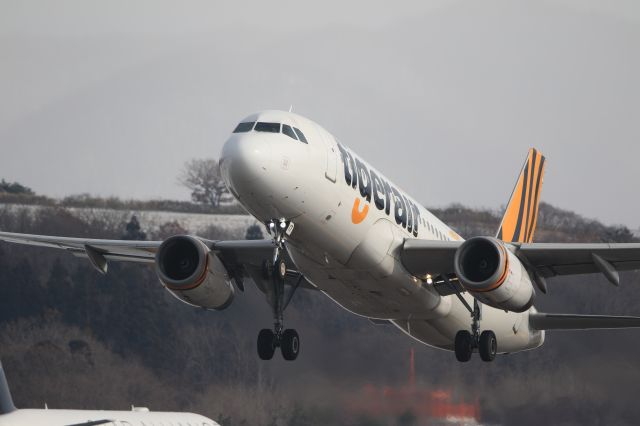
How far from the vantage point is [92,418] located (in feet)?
119

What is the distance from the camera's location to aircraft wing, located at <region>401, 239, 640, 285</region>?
33.0 m

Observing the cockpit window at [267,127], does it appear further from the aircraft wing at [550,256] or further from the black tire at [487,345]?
the black tire at [487,345]

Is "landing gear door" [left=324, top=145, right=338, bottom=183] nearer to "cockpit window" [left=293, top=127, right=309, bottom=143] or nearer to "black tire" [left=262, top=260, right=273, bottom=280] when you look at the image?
"cockpit window" [left=293, top=127, right=309, bottom=143]

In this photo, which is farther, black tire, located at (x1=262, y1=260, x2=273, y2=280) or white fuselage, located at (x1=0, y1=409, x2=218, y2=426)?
white fuselage, located at (x1=0, y1=409, x2=218, y2=426)

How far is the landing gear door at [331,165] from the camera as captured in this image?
3018 centimetres

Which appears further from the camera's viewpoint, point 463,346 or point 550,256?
point 463,346

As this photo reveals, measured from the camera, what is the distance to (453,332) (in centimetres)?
3678

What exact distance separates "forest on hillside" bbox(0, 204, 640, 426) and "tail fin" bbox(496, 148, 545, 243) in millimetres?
3415

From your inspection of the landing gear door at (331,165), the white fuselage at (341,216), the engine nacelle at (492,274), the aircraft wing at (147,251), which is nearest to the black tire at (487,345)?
the white fuselage at (341,216)

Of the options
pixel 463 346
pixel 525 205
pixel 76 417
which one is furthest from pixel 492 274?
pixel 525 205

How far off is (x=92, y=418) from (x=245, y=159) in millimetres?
10829

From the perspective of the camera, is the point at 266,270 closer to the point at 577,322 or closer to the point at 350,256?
the point at 350,256

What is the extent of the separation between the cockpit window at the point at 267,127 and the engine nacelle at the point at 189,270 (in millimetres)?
5932

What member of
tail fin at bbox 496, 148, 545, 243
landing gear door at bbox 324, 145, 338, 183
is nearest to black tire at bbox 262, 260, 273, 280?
landing gear door at bbox 324, 145, 338, 183
